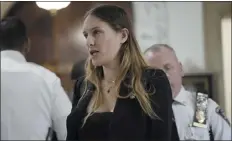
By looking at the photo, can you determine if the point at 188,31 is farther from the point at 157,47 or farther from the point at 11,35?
the point at 11,35

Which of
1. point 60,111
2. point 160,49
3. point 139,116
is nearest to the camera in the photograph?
point 139,116

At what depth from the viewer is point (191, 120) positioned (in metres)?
0.82

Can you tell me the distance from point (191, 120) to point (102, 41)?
1.07 feet

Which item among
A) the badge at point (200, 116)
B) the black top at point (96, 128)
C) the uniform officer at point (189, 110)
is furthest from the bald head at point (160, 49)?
the black top at point (96, 128)

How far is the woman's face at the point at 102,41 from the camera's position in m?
0.60

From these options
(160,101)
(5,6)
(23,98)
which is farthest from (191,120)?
(5,6)

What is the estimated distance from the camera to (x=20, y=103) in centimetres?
73

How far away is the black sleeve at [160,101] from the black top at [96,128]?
0.07m

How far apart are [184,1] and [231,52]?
0.57 feet

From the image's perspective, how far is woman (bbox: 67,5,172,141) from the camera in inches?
22.9

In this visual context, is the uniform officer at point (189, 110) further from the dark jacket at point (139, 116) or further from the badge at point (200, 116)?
the dark jacket at point (139, 116)

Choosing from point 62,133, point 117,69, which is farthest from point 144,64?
point 62,133

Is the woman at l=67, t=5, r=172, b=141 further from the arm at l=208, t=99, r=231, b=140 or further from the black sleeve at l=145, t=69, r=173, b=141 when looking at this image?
the arm at l=208, t=99, r=231, b=140

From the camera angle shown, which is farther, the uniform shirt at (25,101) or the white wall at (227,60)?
the white wall at (227,60)
